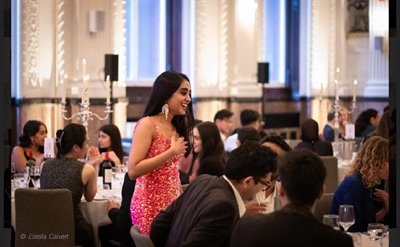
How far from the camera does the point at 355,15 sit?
48.2 ft

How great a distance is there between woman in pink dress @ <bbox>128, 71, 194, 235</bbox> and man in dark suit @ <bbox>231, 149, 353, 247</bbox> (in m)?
1.50

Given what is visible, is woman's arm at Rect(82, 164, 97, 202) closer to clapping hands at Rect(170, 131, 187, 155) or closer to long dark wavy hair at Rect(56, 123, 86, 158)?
long dark wavy hair at Rect(56, 123, 86, 158)

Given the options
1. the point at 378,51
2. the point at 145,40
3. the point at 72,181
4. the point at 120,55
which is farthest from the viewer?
the point at 378,51

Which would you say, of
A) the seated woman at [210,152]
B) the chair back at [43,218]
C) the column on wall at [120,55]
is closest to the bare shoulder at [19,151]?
the seated woman at [210,152]

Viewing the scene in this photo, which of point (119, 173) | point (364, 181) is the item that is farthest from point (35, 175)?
point (364, 181)

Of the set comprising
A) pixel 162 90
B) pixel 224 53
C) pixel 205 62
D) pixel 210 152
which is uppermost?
pixel 224 53

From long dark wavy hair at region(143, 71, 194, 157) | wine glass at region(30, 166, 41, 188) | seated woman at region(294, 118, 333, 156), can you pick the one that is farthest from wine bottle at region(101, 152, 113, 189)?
seated woman at region(294, 118, 333, 156)

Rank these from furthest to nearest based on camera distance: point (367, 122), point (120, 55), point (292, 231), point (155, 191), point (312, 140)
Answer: point (120, 55)
point (367, 122)
point (312, 140)
point (155, 191)
point (292, 231)

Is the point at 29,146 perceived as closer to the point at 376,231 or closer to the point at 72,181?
the point at 72,181

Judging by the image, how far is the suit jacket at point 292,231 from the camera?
3.09 metres

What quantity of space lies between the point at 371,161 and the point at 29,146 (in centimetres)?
356

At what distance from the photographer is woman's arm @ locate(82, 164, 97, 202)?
18.0ft

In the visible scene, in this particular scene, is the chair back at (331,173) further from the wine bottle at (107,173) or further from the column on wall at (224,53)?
the column on wall at (224,53)

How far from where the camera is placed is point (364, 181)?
4.82 metres
